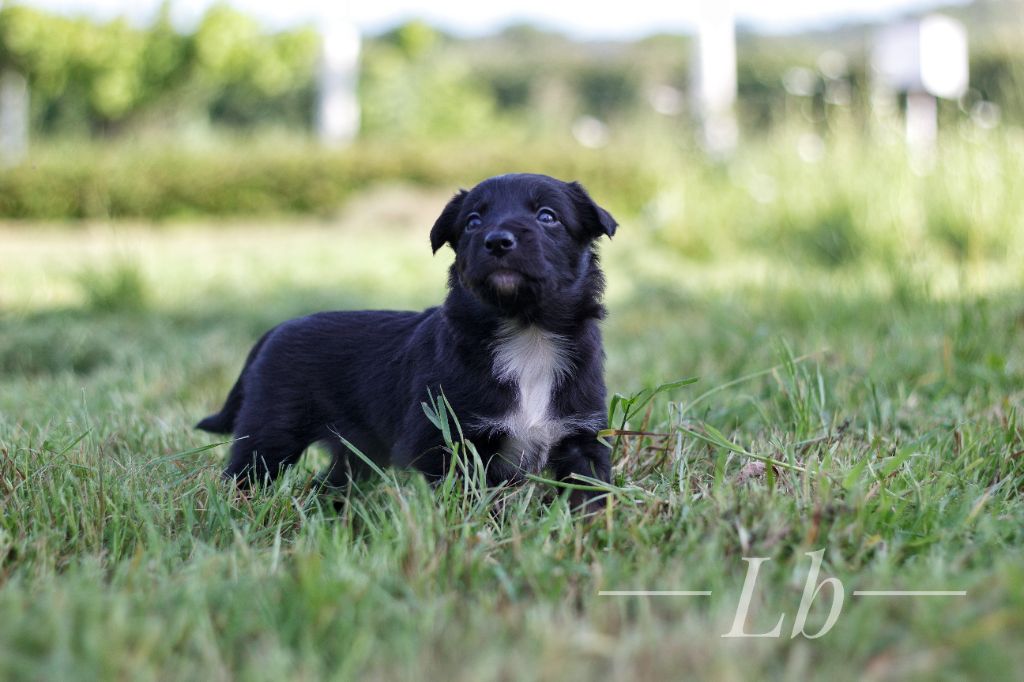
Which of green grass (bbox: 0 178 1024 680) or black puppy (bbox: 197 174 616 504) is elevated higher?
black puppy (bbox: 197 174 616 504)

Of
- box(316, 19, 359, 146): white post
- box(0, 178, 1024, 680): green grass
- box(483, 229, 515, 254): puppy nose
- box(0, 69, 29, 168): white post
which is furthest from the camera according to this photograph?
box(0, 69, 29, 168): white post

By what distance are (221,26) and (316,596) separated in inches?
780

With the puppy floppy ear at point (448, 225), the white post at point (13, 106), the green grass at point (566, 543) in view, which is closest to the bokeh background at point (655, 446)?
the green grass at point (566, 543)

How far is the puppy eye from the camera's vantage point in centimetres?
262

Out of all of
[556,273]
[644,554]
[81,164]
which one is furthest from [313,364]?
[81,164]

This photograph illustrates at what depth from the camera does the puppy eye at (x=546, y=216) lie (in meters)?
2.62

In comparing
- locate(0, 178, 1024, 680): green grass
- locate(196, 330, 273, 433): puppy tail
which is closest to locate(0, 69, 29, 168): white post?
locate(0, 178, 1024, 680): green grass

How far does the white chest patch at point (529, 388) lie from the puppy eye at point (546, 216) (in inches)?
12.0

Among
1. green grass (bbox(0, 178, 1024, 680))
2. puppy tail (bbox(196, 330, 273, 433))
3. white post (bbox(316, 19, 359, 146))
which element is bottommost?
green grass (bbox(0, 178, 1024, 680))

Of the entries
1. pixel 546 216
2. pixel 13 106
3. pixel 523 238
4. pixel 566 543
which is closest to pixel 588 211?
pixel 546 216

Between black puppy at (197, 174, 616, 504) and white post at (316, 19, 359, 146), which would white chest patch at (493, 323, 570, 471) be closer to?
black puppy at (197, 174, 616, 504)

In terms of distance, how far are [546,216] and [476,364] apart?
0.47 metres

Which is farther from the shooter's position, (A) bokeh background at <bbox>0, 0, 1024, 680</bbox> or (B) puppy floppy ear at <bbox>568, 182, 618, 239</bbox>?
(B) puppy floppy ear at <bbox>568, 182, 618, 239</bbox>

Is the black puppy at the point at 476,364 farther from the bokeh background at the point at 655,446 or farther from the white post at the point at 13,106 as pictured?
the white post at the point at 13,106
